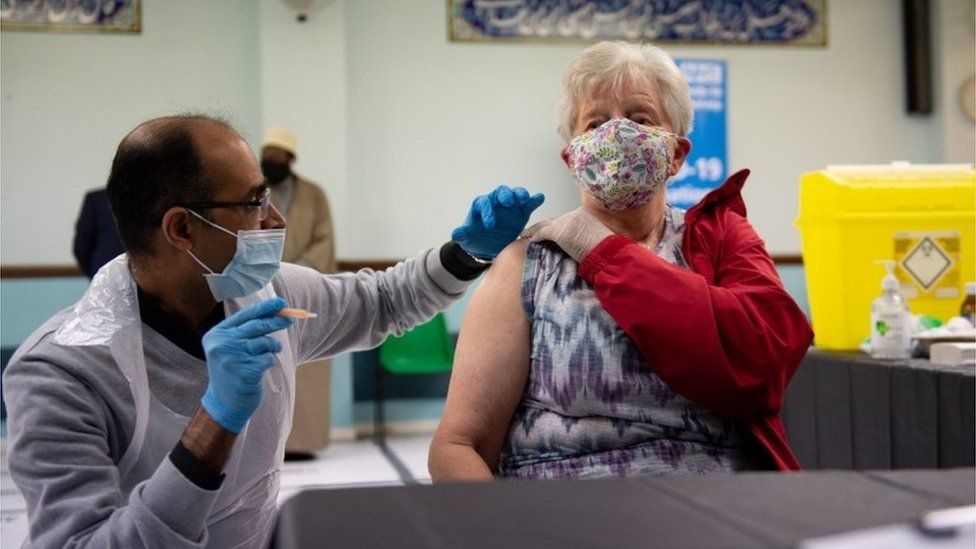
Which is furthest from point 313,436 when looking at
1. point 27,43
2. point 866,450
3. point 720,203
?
point 720,203

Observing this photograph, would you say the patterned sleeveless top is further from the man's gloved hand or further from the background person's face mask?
the background person's face mask

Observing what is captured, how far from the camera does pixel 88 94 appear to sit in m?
5.91

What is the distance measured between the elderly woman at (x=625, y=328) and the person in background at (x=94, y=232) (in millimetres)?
3700

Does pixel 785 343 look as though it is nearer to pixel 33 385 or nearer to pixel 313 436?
pixel 33 385

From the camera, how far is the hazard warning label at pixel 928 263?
290cm

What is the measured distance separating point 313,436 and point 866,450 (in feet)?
11.2

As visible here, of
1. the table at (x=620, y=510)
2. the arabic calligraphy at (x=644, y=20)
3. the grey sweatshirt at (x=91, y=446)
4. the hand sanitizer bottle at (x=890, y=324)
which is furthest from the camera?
the arabic calligraphy at (x=644, y=20)

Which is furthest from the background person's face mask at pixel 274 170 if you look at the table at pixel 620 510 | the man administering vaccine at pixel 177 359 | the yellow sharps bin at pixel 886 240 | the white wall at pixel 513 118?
the table at pixel 620 510

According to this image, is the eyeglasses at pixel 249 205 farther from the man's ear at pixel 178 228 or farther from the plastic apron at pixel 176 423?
the plastic apron at pixel 176 423

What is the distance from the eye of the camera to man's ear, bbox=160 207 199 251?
1.51 meters

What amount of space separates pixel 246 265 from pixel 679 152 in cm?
79

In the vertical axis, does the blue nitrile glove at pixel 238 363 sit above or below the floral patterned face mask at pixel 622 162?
below

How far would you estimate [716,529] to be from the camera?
0.74 m

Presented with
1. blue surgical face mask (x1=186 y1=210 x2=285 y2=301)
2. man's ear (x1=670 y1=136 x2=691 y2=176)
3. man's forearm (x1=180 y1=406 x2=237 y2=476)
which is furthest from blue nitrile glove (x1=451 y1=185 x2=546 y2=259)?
man's forearm (x1=180 y1=406 x2=237 y2=476)
